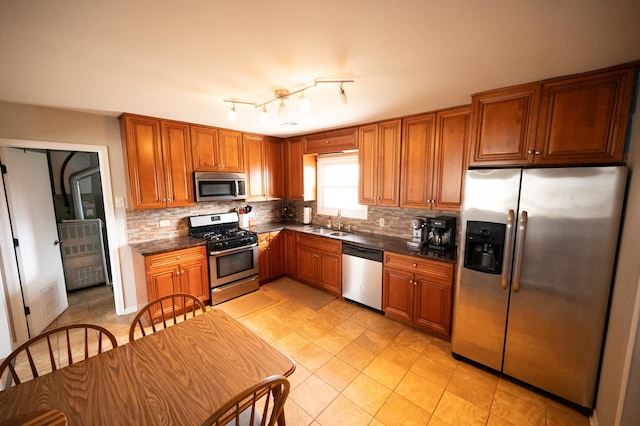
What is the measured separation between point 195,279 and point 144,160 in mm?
1534

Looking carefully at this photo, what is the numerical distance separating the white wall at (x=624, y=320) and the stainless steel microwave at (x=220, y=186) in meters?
3.80

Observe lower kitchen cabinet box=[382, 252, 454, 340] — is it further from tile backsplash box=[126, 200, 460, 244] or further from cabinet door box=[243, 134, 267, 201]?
cabinet door box=[243, 134, 267, 201]

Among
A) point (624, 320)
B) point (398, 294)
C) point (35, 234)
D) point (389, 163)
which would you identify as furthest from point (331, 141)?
point (35, 234)

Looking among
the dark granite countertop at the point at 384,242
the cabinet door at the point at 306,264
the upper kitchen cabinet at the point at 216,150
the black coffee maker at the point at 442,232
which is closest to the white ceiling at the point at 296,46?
the upper kitchen cabinet at the point at 216,150

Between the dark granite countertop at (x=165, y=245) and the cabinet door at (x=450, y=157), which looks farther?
the dark granite countertop at (x=165, y=245)

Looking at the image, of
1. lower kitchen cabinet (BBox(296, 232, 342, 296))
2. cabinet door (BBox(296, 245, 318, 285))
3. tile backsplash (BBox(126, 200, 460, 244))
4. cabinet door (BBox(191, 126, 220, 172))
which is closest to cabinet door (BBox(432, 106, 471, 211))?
tile backsplash (BBox(126, 200, 460, 244))

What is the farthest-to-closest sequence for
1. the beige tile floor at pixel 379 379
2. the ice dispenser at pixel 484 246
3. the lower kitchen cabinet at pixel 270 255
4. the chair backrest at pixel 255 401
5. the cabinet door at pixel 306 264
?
the lower kitchen cabinet at pixel 270 255 → the cabinet door at pixel 306 264 → the ice dispenser at pixel 484 246 → the beige tile floor at pixel 379 379 → the chair backrest at pixel 255 401

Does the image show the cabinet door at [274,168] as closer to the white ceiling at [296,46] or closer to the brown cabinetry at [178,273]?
the brown cabinetry at [178,273]

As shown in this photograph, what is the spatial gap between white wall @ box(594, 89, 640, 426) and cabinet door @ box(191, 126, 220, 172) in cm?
393

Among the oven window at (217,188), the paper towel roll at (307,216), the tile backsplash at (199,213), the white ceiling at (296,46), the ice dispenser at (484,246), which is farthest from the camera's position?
the paper towel roll at (307,216)

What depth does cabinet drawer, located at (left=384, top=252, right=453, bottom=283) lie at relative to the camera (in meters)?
2.45

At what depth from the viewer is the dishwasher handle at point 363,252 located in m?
2.96

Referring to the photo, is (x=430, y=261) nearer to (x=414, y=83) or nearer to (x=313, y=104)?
(x=414, y=83)

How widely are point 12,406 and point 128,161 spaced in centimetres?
243
